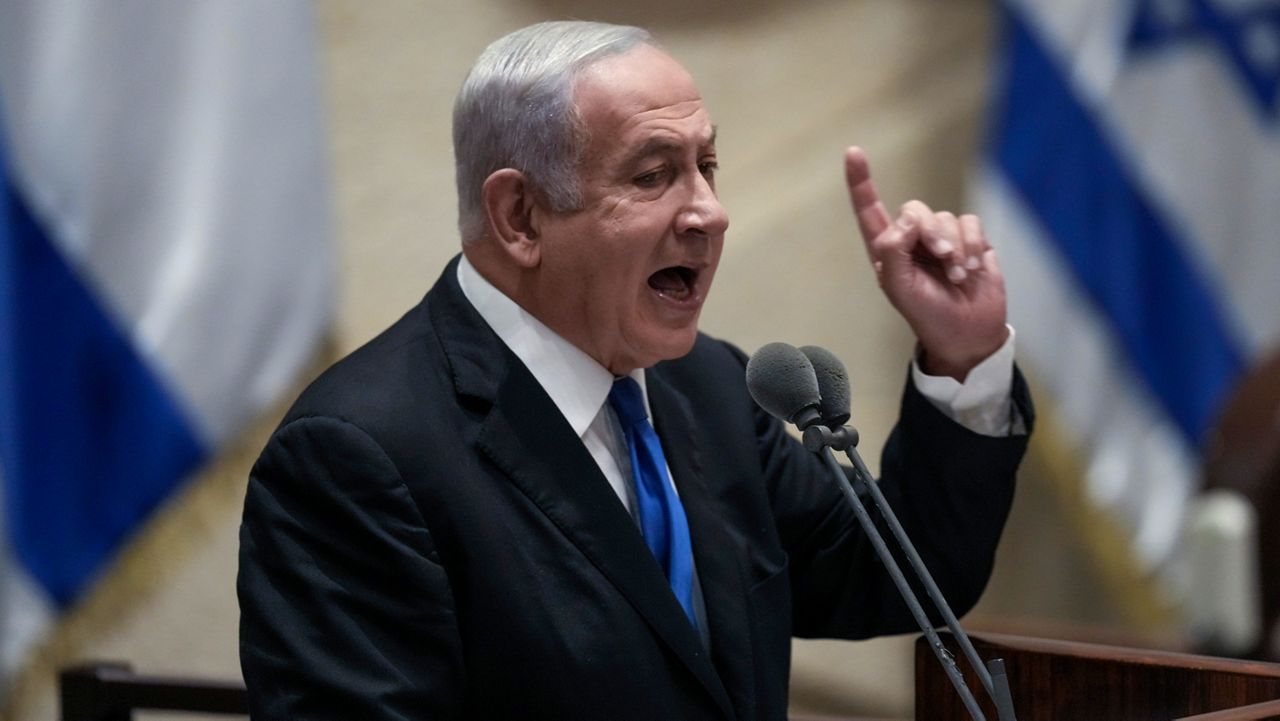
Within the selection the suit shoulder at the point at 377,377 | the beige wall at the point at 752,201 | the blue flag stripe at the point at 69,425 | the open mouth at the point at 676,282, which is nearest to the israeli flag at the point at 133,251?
the blue flag stripe at the point at 69,425

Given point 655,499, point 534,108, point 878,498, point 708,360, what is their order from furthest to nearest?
point 708,360
point 655,499
point 534,108
point 878,498

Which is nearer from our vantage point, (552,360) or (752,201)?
(552,360)

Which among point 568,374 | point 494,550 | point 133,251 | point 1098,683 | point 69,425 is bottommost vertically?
point 1098,683

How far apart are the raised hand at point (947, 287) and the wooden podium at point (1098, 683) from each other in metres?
0.36

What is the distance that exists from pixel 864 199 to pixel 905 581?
69 centimetres

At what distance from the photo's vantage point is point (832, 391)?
1696mm

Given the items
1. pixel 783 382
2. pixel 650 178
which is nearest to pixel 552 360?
pixel 650 178

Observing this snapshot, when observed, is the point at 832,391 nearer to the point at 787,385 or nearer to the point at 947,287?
the point at 787,385

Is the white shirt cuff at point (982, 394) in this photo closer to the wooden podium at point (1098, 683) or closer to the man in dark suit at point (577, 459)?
the man in dark suit at point (577, 459)

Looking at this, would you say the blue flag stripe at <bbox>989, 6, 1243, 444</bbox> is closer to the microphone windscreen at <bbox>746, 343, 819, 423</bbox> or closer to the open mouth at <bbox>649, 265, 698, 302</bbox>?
the open mouth at <bbox>649, 265, 698, 302</bbox>

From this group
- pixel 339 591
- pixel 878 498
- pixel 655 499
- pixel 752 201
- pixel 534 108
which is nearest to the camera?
pixel 878 498

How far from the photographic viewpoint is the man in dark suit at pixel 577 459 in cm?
172

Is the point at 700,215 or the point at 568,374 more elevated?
the point at 700,215

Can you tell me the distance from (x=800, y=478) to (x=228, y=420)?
164cm
